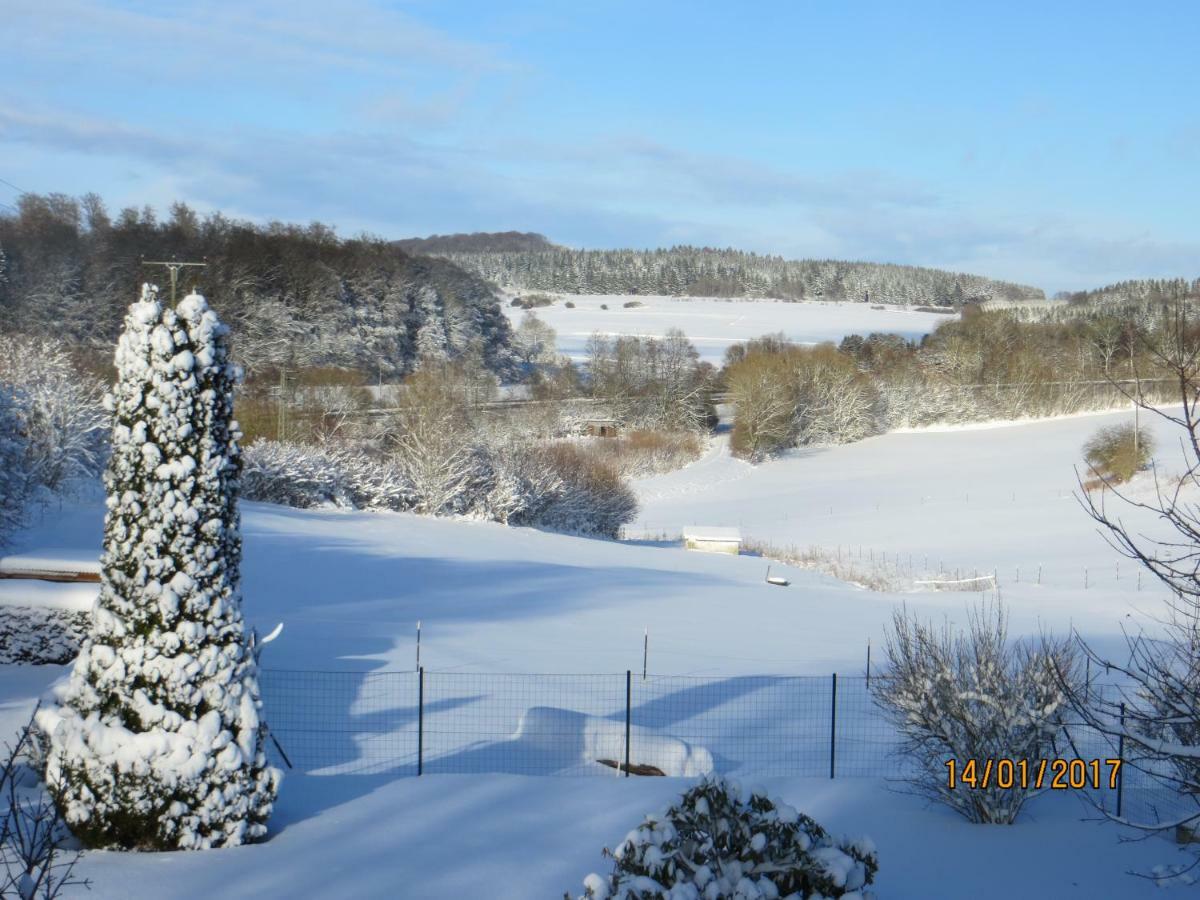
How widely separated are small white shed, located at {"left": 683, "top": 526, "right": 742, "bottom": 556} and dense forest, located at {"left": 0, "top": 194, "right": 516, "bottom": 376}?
114ft

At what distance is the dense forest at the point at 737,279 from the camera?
150 m

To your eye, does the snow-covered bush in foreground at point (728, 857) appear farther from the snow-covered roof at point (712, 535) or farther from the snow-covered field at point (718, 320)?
the snow-covered field at point (718, 320)

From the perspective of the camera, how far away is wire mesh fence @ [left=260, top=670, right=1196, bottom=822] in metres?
10.4

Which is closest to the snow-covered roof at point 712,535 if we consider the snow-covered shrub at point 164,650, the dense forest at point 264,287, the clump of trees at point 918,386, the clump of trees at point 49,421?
the clump of trees at point 49,421

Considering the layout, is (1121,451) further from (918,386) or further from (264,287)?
(264,287)

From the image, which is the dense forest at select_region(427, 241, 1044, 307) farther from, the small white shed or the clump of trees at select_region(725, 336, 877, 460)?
the small white shed

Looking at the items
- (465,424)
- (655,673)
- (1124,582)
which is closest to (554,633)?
(655,673)

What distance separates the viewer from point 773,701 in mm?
14062

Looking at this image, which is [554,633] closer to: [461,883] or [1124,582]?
[461,883]

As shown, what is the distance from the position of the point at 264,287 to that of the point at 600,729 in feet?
220

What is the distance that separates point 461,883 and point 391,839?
915 mm

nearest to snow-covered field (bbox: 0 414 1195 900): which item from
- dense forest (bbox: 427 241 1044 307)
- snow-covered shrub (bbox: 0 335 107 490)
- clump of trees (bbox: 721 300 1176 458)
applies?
snow-covered shrub (bbox: 0 335 107 490)

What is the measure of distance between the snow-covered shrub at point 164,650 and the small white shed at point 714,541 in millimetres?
27416

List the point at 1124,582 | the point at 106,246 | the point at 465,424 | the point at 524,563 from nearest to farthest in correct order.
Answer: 1. the point at 524,563
2. the point at 1124,582
3. the point at 465,424
4. the point at 106,246
